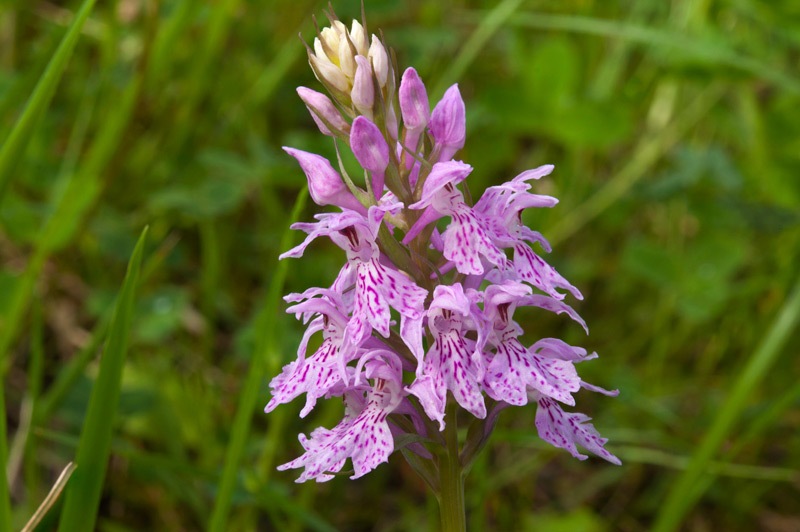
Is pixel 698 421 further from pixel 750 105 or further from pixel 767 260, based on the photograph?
pixel 750 105

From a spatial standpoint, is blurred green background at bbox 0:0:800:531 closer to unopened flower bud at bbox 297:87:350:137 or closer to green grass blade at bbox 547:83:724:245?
green grass blade at bbox 547:83:724:245

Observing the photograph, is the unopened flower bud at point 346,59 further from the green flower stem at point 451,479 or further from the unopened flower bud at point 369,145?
the green flower stem at point 451,479

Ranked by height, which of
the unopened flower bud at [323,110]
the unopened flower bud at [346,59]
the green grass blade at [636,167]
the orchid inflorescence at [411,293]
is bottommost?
the orchid inflorescence at [411,293]

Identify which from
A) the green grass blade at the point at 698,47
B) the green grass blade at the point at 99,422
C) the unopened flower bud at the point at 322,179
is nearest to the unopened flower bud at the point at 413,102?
the unopened flower bud at the point at 322,179

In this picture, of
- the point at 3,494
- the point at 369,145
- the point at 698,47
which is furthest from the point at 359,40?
the point at 698,47

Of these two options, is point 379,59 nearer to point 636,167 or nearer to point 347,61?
point 347,61

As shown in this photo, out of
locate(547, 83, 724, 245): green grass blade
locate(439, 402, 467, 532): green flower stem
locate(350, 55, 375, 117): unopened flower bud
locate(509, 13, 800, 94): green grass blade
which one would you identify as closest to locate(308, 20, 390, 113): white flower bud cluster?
locate(350, 55, 375, 117): unopened flower bud
